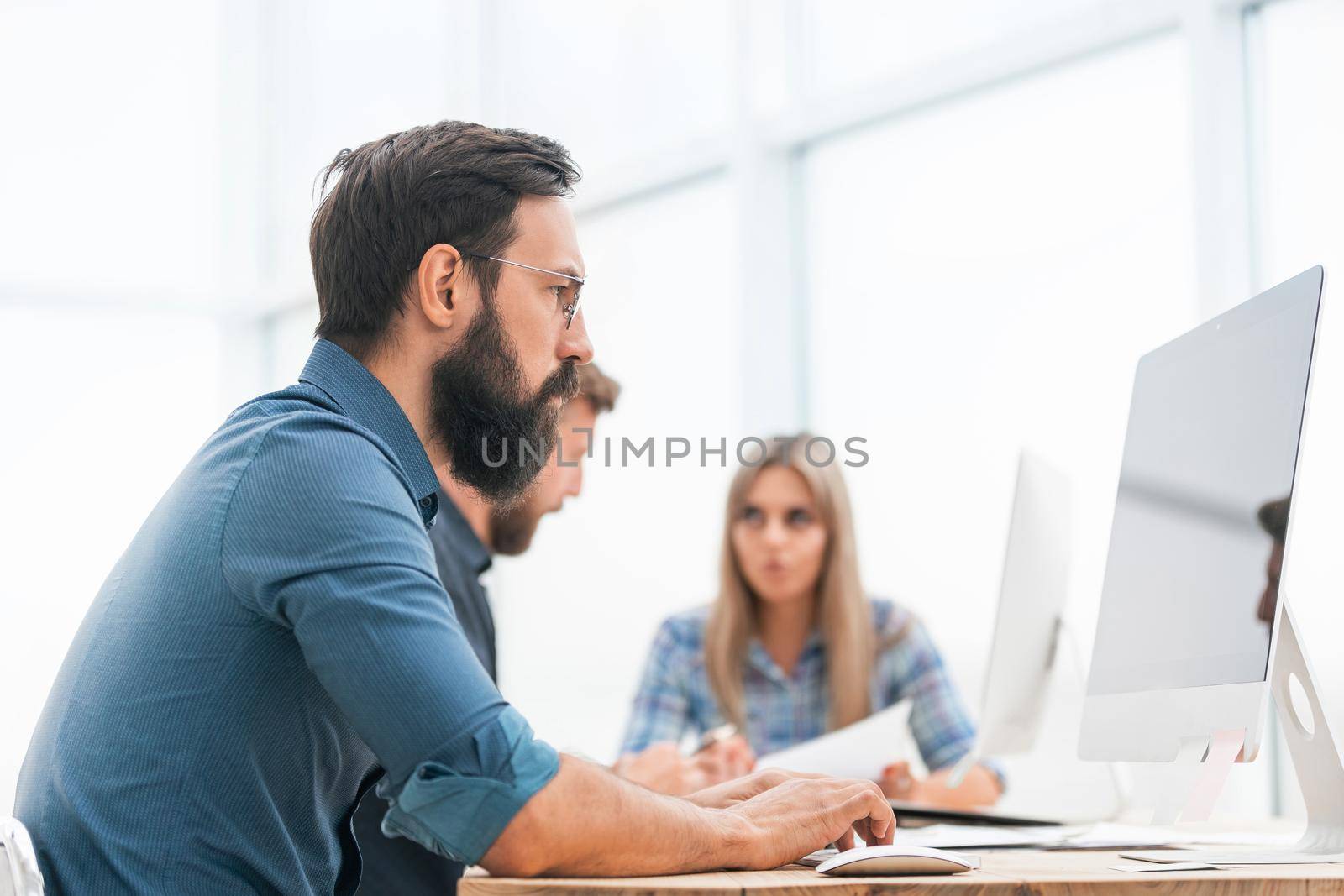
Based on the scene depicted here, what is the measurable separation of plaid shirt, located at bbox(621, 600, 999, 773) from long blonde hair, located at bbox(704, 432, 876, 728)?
0.09 feet

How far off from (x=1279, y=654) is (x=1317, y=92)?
1764 millimetres

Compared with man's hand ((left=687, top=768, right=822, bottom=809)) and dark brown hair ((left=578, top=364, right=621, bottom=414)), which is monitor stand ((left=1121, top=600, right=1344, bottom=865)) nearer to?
man's hand ((left=687, top=768, right=822, bottom=809))

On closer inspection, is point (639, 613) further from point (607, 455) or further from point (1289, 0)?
point (1289, 0)

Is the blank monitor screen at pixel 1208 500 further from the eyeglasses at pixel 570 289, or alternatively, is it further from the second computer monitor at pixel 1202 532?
the eyeglasses at pixel 570 289

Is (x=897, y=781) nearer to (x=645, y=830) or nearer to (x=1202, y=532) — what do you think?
(x=1202, y=532)

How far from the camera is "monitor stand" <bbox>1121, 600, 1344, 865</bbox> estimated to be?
3.76ft

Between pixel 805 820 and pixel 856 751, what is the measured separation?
0.93 metres

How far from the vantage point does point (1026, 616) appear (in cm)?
178

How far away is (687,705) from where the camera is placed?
271 cm

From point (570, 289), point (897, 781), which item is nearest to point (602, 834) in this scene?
point (570, 289)

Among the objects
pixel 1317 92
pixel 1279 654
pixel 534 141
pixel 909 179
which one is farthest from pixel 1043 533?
pixel 909 179

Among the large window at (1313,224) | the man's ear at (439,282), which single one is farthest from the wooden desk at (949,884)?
the large window at (1313,224)

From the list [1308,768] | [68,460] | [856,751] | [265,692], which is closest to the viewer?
[265,692]

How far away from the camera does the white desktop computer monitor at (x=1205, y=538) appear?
1108mm
